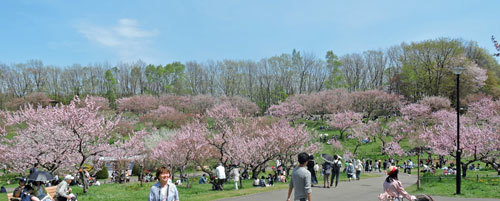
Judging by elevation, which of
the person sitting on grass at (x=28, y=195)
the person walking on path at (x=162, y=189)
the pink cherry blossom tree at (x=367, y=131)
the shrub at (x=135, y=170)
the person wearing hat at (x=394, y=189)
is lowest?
the shrub at (x=135, y=170)

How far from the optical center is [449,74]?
190 feet

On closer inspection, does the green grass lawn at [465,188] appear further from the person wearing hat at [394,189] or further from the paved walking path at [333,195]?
the person wearing hat at [394,189]

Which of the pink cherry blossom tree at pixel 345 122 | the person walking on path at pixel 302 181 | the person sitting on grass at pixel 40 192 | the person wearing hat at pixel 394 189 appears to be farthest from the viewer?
the pink cherry blossom tree at pixel 345 122

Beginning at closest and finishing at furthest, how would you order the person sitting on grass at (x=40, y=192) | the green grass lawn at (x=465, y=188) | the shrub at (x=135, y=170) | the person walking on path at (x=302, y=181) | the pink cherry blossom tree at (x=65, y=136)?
the person walking on path at (x=302, y=181), the person sitting on grass at (x=40, y=192), the green grass lawn at (x=465, y=188), the pink cherry blossom tree at (x=65, y=136), the shrub at (x=135, y=170)

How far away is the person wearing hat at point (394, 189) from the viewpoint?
22.2 feet

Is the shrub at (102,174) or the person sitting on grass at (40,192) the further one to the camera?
the shrub at (102,174)

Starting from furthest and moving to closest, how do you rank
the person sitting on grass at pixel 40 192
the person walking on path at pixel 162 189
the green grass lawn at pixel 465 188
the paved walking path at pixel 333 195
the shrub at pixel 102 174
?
the shrub at pixel 102 174 → the green grass lawn at pixel 465 188 → the paved walking path at pixel 333 195 → the person sitting on grass at pixel 40 192 → the person walking on path at pixel 162 189

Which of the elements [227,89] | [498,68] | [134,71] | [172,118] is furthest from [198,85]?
[498,68]

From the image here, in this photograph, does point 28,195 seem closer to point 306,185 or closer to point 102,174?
point 306,185

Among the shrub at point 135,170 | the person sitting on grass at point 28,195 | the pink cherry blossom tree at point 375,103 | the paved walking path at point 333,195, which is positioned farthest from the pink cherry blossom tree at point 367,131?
the person sitting on grass at point 28,195

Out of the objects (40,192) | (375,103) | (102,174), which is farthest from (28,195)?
(375,103)

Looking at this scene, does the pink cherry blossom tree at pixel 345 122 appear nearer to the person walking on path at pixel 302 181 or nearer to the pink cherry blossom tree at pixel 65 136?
the pink cherry blossom tree at pixel 65 136

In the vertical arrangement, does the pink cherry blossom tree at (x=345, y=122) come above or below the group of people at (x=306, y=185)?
below

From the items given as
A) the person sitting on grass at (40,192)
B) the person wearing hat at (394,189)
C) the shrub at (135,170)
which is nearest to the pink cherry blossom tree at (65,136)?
the person sitting on grass at (40,192)
